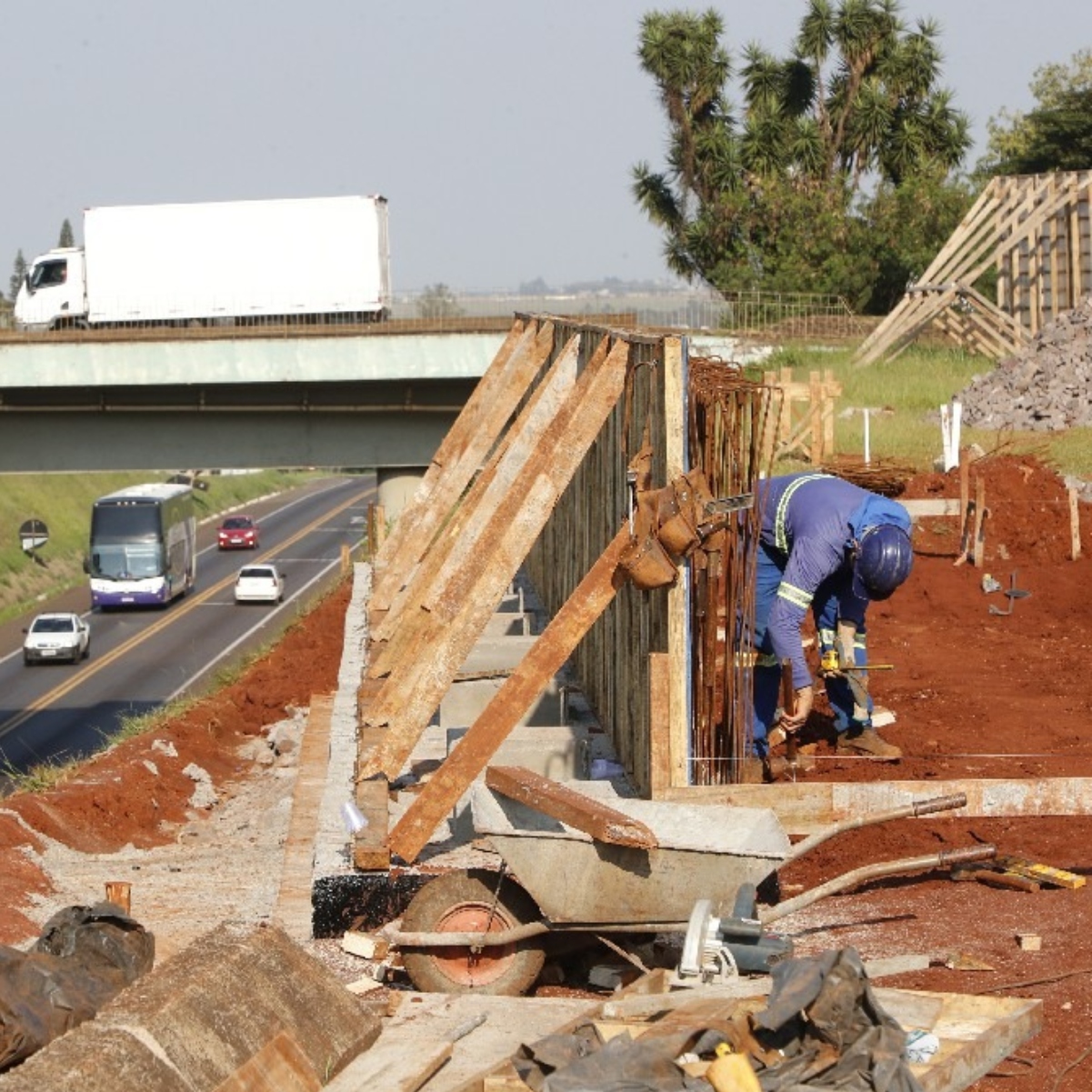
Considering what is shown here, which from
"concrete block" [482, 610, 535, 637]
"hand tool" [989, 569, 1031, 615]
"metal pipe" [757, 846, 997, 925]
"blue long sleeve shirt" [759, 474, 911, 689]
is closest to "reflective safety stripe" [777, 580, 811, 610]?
"blue long sleeve shirt" [759, 474, 911, 689]

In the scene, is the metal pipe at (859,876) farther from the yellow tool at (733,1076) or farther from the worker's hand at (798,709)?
the worker's hand at (798,709)

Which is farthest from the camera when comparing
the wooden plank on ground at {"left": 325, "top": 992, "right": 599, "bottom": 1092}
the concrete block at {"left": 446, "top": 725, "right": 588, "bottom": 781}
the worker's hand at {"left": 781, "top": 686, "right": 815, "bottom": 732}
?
the concrete block at {"left": 446, "top": 725, "right": 588, "bottom": 781}

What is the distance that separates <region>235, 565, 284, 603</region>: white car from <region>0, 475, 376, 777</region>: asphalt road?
294mm

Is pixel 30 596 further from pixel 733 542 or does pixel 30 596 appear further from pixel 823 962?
pixel 823 962

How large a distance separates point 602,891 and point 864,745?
392cm

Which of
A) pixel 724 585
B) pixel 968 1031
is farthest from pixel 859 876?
pixel 724 585

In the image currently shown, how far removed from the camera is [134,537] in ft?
186

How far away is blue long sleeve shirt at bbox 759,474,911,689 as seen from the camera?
10.6m

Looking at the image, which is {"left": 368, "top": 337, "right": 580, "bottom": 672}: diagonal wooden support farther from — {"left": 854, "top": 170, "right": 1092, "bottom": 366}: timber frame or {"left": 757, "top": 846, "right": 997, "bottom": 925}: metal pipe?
{"left": 854, "top": 170, "right": 1092, "bottom": 366}: timber frame

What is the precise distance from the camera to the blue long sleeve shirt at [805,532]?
10578mm

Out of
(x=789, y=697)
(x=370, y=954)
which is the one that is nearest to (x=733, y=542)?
(x=789, y=697)

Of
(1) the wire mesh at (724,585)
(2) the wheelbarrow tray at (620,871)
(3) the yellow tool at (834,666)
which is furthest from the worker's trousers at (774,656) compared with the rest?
(2) the wheelbarrow tray at (620,871)

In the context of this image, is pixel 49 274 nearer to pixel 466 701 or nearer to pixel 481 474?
pixel 481 474

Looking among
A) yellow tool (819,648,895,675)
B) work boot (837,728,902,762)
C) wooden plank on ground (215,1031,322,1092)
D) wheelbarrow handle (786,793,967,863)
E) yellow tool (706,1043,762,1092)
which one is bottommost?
work boot (837,728,902,762)
